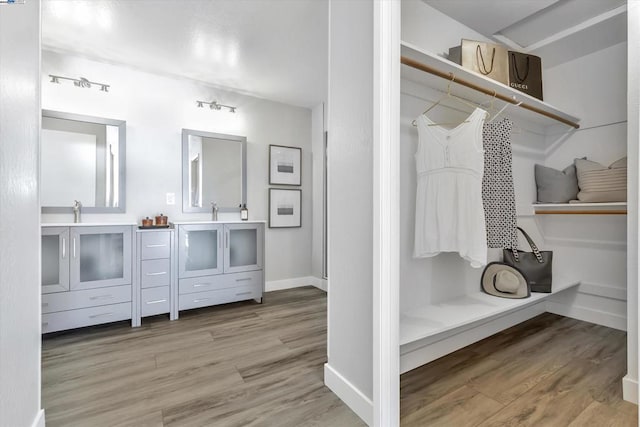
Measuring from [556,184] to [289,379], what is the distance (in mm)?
2609

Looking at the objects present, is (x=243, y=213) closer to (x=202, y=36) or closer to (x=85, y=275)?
(x=85, y=275)

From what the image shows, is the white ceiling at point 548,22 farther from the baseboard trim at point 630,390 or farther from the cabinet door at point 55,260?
the cabinet door at point 55,260

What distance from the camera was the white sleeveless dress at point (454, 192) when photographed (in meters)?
1.75

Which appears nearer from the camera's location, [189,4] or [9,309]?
[9,309]

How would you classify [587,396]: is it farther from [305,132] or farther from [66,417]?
[305,132]

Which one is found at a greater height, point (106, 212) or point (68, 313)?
point (106, 212)

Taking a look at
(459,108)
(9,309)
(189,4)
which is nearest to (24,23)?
(9,309)

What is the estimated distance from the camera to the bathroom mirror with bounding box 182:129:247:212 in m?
3.33

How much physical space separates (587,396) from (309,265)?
304 cm

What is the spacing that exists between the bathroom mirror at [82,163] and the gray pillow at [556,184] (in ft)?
12.7

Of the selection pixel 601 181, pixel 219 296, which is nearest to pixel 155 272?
pixel 219 296

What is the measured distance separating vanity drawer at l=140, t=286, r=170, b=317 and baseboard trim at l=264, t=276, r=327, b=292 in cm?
125

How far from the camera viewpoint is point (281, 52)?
9.07 ft

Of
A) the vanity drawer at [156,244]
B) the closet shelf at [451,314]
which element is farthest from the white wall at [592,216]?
the vanity drawer at [156,244]
